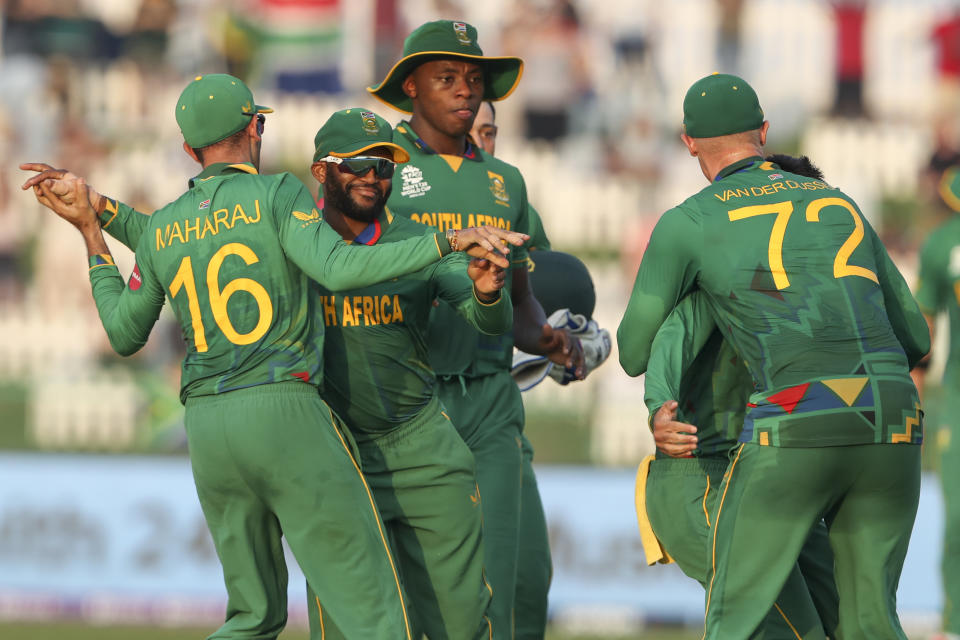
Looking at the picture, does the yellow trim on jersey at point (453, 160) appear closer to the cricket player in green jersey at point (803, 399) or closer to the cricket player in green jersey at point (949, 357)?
the cricket player in green jersey at point (803, 399)

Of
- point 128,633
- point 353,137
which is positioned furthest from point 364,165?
point 128,633

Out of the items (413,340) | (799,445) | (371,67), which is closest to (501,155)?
(371,67)

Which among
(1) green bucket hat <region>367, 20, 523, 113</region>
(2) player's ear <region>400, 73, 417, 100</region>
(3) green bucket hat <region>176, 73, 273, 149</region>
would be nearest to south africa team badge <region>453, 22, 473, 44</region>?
(1) green bucket hat <region>367, 20, 523, 113</region>

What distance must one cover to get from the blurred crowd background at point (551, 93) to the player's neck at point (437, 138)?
793 cm

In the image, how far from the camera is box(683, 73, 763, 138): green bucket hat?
5203mm

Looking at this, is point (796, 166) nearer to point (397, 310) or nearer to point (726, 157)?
point (726, 157)

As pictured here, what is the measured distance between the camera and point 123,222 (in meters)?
5.54

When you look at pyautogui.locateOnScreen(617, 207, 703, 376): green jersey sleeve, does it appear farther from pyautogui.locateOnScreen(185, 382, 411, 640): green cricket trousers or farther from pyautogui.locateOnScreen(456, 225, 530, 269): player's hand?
pyautogui.locateOnScreen(185, 382, 411, 640): green cricket trousers

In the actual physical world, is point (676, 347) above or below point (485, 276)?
below

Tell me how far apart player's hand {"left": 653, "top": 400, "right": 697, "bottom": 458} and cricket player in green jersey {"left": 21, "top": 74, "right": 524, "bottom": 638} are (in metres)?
1.00

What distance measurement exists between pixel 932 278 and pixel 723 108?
376cm

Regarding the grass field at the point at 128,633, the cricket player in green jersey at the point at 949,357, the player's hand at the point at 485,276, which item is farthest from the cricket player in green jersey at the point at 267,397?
the grass field at the point at 128,633

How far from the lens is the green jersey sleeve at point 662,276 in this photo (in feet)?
16.5

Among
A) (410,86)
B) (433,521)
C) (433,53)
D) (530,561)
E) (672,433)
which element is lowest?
(530,561)
